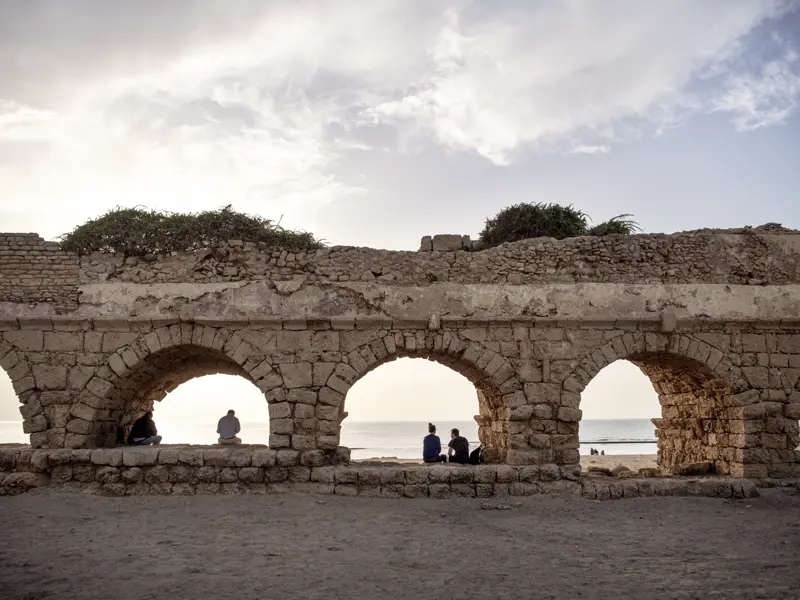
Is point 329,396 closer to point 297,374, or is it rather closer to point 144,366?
point 297,374

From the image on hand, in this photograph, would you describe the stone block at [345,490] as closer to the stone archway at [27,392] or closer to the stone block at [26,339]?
the stone archway at [27,392]

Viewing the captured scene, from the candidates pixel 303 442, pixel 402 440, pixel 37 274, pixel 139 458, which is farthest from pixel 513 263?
pixel 402 440

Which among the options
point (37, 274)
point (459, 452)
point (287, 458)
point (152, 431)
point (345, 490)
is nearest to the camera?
point (345, 490)

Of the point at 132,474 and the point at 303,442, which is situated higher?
the point at 303,442

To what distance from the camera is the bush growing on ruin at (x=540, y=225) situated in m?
11.3

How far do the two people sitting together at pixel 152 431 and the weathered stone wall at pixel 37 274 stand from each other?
2.15m

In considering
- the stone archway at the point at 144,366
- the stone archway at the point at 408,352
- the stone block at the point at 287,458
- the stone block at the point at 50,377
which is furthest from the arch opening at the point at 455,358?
the stone block at the point at 50,377

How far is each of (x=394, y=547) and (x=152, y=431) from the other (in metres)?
5.65

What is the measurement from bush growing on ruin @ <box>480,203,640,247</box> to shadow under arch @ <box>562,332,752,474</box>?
220 cm

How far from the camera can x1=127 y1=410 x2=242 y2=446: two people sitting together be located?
10664mm

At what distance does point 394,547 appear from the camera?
6.99 m

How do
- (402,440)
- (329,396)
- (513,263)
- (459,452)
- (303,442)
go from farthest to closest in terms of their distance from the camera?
(402,440) → (459,452) → (513,263) → (329,396) → (303,442)

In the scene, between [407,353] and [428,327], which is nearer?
[428,327]

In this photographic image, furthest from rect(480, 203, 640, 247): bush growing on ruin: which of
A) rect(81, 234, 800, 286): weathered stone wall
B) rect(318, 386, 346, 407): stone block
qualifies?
rect(318, 386, 346, 407): stone block
